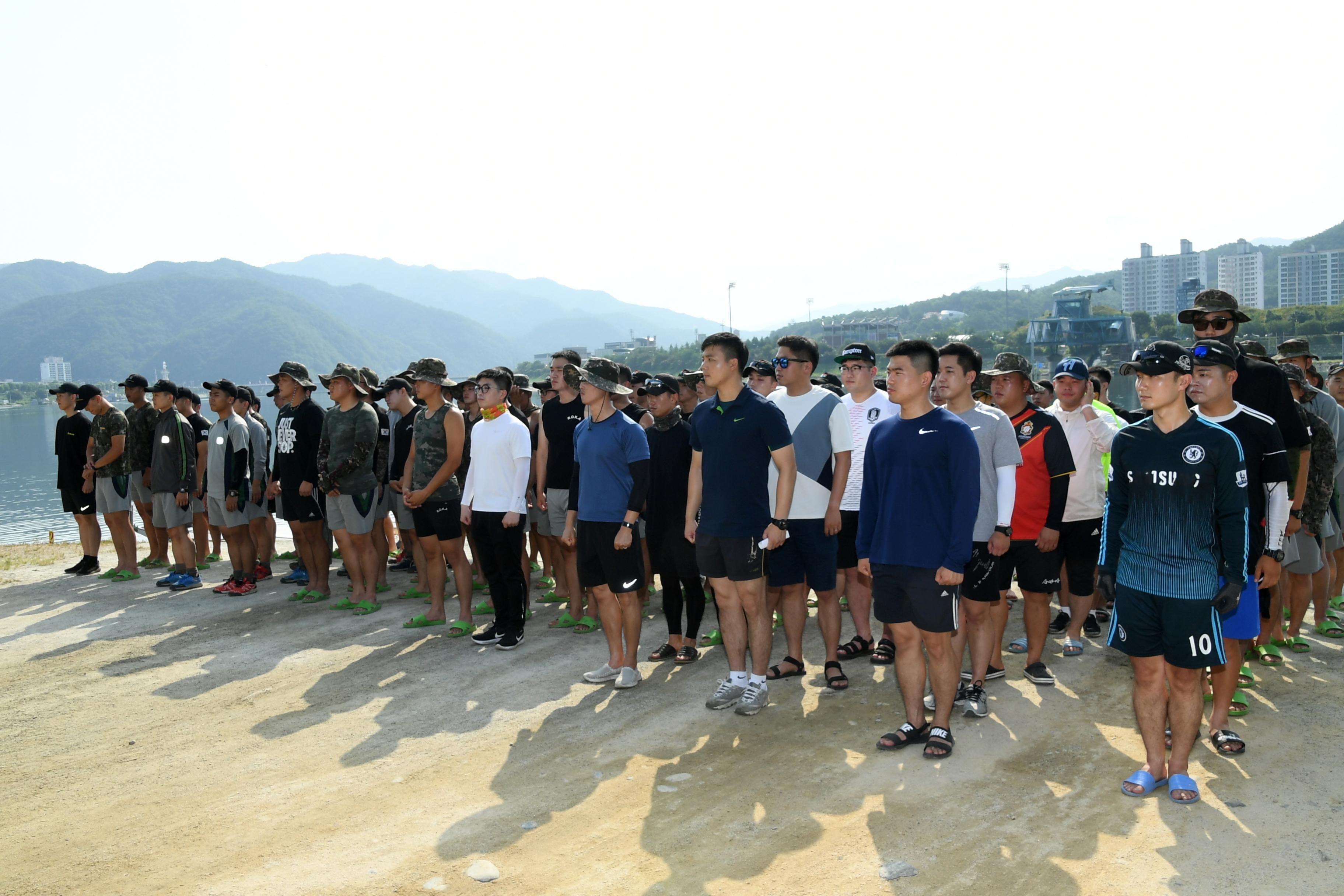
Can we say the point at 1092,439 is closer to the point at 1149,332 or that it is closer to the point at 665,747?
the point at 665,747

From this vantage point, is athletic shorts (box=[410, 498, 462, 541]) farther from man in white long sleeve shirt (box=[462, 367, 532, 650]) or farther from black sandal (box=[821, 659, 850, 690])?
black sandal (box=[821, 659, 850, 690])

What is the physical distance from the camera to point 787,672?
5.99 meters

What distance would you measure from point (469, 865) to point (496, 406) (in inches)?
154

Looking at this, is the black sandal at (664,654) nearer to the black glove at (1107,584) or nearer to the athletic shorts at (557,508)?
the athletic shorts at (557,508)

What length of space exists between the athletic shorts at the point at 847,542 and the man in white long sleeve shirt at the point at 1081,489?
1.45 meters

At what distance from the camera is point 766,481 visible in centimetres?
537

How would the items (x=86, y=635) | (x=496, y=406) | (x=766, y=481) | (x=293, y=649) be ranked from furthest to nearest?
(x=86, y=635), (x=293, y=649), (x=496, y=406), (x=766, y=481)

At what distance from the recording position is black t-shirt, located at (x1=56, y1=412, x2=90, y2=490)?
10719mm

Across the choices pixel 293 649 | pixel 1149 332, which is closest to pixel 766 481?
pixel 293 649

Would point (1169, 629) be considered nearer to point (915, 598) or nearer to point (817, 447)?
point (915, 598)

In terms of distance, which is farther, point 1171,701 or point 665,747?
point 665,747

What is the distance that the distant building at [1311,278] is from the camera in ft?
546

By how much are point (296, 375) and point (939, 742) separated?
7.78 metres

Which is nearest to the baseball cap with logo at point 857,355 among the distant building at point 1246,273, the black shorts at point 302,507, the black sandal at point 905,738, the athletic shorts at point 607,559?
the athletic shorts at point 607,559
